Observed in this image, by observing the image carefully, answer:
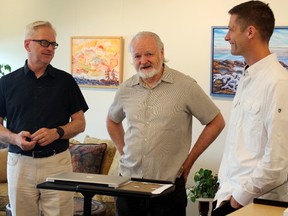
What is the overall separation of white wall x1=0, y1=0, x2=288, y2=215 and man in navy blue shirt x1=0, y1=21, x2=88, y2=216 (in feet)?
5.86

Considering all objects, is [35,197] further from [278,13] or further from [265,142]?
[278,13]

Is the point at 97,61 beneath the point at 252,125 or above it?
above

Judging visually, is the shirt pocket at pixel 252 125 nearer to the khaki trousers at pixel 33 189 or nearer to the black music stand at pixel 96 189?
the black music stand at pixel 96 189

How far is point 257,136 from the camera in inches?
89.8

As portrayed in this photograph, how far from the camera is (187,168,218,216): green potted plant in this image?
4.38 m

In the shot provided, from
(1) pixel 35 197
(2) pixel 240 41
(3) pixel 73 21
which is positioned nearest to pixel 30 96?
(1) pixel 35 197

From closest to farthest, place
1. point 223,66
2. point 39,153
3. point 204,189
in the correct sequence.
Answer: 1. point 39,153
2. point 204,189
3. point 223,66

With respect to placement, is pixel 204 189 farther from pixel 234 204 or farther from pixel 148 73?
pixel 234 204

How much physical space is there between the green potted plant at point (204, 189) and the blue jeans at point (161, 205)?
1.38m

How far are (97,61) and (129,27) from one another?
1.65 ft

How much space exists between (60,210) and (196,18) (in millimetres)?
2409

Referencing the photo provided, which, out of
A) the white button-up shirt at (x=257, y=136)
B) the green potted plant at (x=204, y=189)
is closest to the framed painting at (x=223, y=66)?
the green potted plant at (x=204, y=189)

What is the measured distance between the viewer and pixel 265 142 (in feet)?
7.46

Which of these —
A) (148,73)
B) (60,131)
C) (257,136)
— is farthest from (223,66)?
(257,136)
